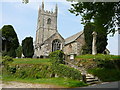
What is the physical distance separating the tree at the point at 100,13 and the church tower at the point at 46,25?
43595 mm

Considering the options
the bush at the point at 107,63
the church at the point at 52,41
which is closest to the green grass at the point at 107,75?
the bush at the point at 107,63

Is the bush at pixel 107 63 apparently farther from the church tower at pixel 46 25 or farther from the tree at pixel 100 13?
the church tower at pixel 46 25

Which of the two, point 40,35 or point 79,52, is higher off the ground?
point 40,35

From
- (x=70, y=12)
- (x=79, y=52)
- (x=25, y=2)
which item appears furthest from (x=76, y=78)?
(x=79, y=52)

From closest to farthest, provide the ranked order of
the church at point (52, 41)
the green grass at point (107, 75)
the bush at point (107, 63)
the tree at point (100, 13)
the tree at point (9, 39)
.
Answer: the tree at point (100, 13) → the green grass at point (107, 75) → the bush at point (107, 63) → the church at point (52, 41) → the tree at point (9, 39)

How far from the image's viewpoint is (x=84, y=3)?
32.0 feet

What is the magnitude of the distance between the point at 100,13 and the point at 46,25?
45579 millimetres

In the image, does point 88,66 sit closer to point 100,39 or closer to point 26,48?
point 100,39

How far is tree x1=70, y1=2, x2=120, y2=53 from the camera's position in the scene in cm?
955

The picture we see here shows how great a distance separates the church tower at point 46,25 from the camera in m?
53.8

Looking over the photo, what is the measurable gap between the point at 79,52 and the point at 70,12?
24.5 m

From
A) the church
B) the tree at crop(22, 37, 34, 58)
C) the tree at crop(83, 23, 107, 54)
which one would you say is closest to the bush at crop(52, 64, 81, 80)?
the church

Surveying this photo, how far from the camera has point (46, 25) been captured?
178 ft

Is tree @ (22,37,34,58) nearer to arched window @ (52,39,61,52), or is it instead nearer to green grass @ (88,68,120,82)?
arched window @ (52,39,61,52)
